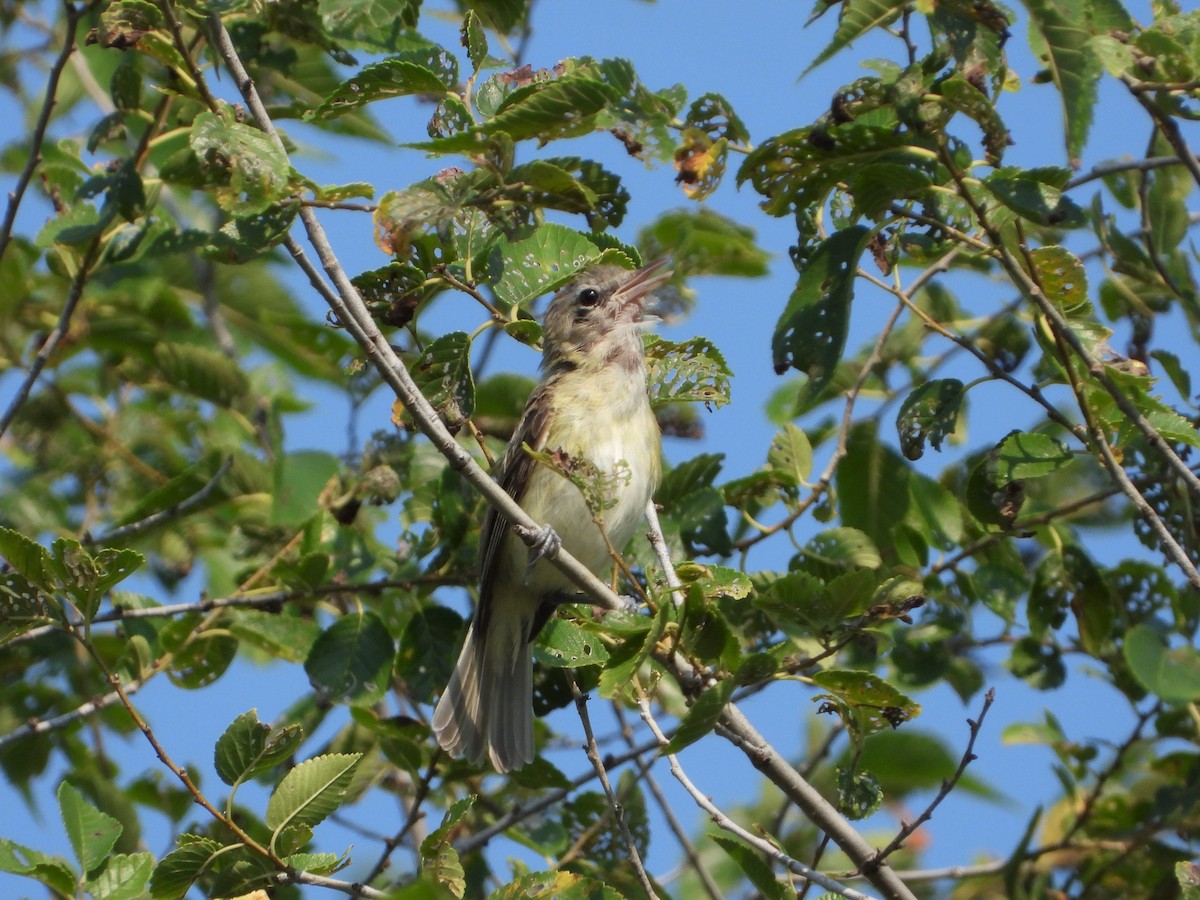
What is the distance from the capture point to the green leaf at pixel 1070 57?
112 inches

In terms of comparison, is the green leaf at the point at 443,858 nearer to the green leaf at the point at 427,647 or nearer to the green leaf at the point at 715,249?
the green leaf at the point at 427,647

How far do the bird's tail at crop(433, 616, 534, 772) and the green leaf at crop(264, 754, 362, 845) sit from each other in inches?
51.5

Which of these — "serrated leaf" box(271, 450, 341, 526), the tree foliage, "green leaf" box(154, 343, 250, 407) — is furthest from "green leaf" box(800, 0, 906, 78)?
"green leaf" box(154, 343, 250, 407)

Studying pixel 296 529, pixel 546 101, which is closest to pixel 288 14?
pixel 546 101

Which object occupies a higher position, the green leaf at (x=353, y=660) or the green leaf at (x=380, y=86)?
the green leaf at (x=380, y=86)

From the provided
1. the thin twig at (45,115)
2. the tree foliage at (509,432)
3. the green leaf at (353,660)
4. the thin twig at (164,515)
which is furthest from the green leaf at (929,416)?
the thin twig at (45,115)

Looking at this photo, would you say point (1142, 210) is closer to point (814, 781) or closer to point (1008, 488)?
point (1008, 488)

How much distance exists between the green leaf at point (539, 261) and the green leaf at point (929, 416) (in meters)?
0.93

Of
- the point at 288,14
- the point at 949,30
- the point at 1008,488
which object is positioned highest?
the point at 288,14

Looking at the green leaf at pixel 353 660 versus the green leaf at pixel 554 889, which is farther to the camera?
the green leaf at pixel 353 660

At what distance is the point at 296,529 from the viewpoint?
4918 mm

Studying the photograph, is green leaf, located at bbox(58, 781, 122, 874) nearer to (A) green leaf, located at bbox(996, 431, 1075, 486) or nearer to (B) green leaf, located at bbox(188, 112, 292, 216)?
(B) green leaf, located at bbox(188, 112, 292, 216)

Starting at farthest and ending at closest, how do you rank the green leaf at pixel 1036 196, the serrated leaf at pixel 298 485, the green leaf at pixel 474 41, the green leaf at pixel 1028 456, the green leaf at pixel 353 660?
the serrated leaf at pixel 298 485
the green leaf at pixel 353 660
the green leaf at pixel 1028 456
the green leaf at pixel 474 41
the green leaf at pixel 1036 196

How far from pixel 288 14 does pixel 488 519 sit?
1.70m
